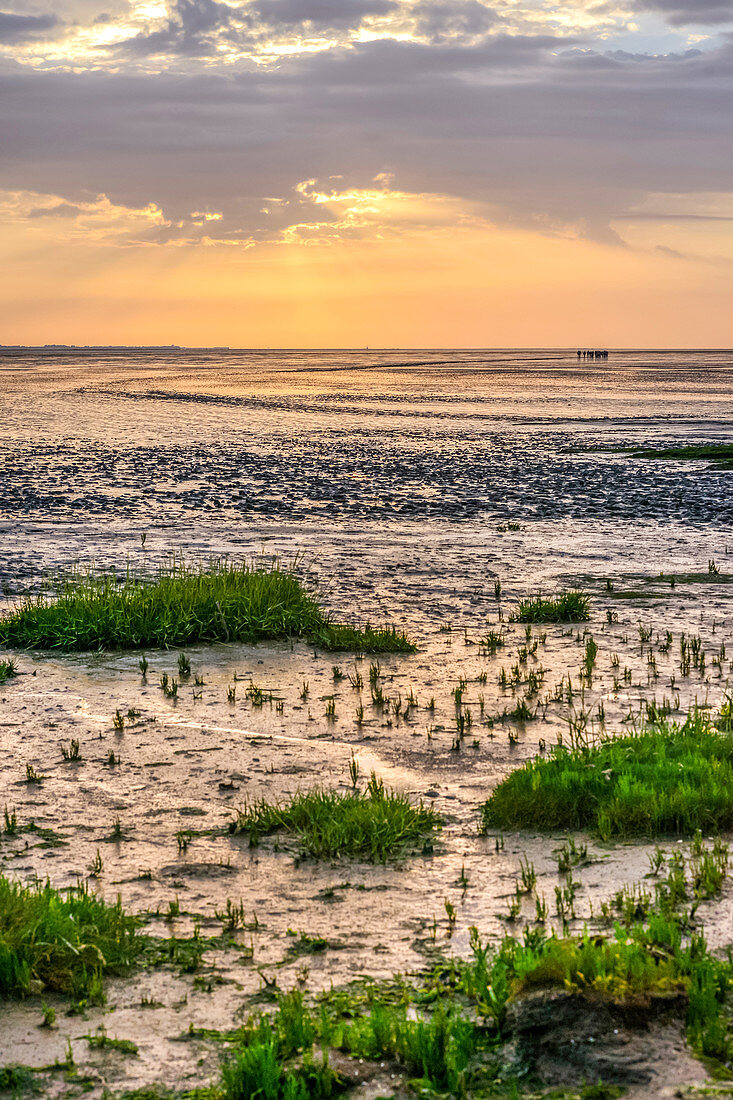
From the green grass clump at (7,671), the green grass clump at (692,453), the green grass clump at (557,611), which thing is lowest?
the green grass clump at (7,671)

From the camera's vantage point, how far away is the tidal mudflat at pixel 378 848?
4.78 meters

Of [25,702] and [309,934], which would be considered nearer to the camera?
[309,934]

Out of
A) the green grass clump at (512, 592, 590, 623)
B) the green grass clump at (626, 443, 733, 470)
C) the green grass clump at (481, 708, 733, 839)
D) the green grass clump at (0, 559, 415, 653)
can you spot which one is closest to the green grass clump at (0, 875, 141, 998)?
the green grass clump at (481, 708, 733, 839)

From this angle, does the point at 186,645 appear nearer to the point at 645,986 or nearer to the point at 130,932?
the point at 130,932

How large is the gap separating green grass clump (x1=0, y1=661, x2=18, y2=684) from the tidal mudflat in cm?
7

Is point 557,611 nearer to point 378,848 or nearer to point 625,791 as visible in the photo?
point 625,791

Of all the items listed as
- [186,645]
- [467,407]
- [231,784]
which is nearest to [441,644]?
[186,645]

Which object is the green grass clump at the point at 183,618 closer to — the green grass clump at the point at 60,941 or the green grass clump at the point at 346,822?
the green grass clump at the point at 346,822

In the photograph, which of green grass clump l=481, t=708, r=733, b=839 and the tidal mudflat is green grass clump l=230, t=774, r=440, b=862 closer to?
the tidal mudflat

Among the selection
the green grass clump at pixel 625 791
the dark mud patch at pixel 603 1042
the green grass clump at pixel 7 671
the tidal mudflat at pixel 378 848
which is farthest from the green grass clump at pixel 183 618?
the dark mud patch at pixel 603 1042

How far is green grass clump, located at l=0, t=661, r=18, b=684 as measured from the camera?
11620mm

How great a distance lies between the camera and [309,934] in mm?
6082

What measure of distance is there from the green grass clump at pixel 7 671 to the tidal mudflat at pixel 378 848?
0.21ft

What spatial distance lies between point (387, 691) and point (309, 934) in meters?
5.15
